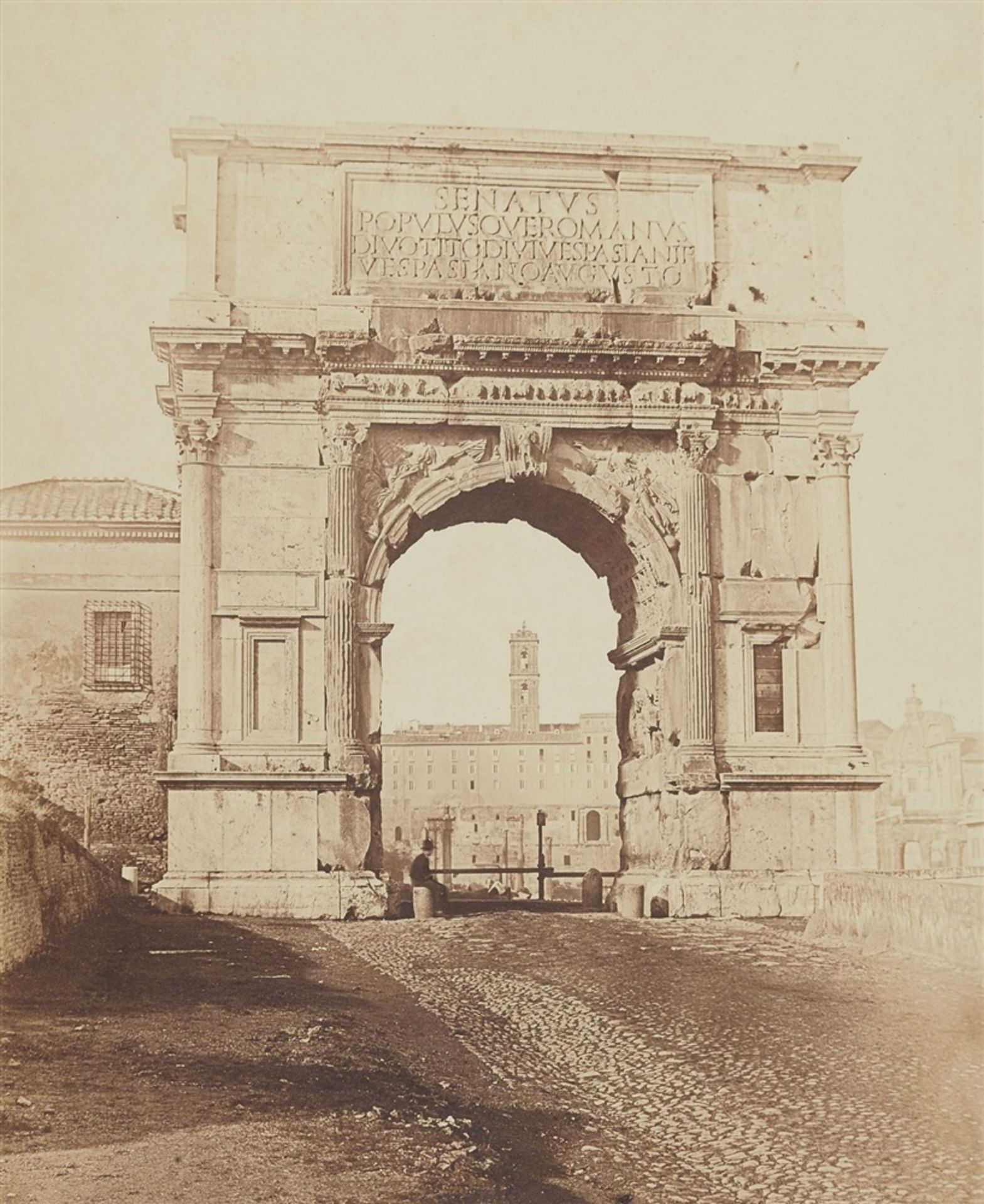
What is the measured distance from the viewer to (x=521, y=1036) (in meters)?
10.1

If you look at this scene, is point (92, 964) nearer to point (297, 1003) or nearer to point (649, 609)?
point (297, 1003)

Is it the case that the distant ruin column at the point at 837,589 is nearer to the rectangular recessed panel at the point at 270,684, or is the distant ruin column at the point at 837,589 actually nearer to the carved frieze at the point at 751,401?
the carved frieze at the point at 751,401

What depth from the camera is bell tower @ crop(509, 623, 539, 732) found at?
96688 mm

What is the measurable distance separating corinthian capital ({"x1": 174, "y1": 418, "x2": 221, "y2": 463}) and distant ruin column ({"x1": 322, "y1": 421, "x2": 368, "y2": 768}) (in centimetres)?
137

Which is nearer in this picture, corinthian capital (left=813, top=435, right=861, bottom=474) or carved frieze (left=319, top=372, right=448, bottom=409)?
carved frieze (left=319, top=372, right=448, bottom=409)

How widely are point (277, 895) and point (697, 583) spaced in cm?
629

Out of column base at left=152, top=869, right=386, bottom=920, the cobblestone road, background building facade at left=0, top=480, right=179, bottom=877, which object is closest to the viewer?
the cobblestone road

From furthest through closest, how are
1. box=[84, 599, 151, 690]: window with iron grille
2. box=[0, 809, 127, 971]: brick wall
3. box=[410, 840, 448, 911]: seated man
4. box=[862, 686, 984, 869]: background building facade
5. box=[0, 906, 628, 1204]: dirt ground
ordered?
1. box=[862, 686, 984, 869]: background building facade
2. box=[84, 599, 151, 690]: window with iron grille
3. box=[410, 840, 448, 911]: seated man
4. box=[0, 809, 127, 971]: brick wall
5. box=[0, 906, 628, 1204]: dirt ground

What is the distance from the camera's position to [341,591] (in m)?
18.7

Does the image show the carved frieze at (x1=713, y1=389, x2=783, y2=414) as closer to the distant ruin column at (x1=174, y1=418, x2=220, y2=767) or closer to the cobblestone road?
the distant ruin column at (x1=174, y1=418, x2=220, y2=767)

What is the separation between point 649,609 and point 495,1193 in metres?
13.9

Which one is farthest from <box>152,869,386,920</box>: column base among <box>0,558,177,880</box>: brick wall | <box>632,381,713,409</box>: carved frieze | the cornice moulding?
the cornice moulding

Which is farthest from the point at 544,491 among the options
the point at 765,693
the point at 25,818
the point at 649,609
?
the point at 25,818

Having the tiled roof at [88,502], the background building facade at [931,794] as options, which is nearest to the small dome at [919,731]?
the background building facade at [931,794]
